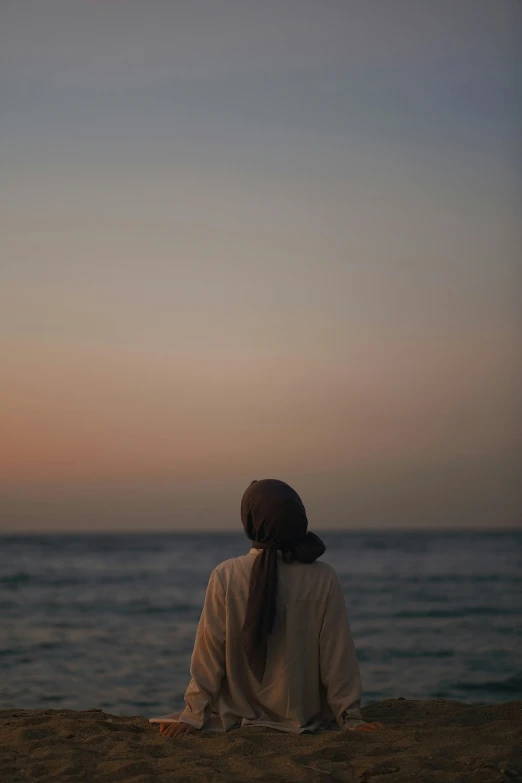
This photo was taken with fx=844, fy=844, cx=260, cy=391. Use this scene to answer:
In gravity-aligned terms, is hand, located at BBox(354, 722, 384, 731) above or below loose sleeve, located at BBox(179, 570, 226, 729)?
below

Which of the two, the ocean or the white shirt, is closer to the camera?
the white shirt

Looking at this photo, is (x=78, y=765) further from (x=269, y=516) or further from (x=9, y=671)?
(x=9, y=671)

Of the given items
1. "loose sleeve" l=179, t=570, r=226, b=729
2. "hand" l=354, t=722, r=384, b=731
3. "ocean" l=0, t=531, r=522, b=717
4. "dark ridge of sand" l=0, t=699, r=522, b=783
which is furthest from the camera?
"ocean" l=0, t=531, r=522, b=717

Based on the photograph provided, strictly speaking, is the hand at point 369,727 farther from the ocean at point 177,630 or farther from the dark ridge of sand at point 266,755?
the ocean at point 177,630

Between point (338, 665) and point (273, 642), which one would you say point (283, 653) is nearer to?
point (273, 642)

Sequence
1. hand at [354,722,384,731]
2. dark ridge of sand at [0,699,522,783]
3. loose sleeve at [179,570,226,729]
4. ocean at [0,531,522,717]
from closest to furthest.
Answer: dark ridge of sand at [0,699,522,783]
hand at [354,722,384,731]
loose sleeve at [179,570,226,729]
ocean at [0,531,522,717]

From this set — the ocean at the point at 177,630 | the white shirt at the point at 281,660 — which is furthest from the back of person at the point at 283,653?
the ocean at the point at 177,630

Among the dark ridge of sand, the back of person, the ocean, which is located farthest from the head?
the ocean

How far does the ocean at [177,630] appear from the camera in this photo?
8.66 m

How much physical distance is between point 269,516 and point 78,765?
143 cm

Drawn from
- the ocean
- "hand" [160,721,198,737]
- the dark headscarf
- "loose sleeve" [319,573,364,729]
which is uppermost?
the dark headscarf

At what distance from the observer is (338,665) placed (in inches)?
169

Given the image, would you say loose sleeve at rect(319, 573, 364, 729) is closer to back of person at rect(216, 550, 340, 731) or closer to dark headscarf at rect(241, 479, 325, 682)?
back of person at rect(216, 550, 340, 731)

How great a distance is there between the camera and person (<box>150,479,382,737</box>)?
4.24 metres
